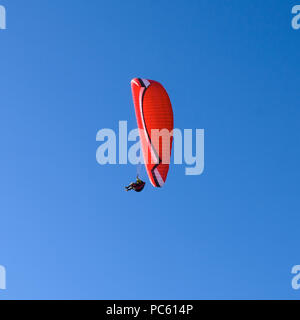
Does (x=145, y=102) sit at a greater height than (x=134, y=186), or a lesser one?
greater

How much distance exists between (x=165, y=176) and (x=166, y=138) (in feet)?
11.5

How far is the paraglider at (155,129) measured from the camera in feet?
193

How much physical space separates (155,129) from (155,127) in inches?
7.3

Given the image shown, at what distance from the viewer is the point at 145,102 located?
59938 mm

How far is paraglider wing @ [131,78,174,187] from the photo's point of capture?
58.8 meters

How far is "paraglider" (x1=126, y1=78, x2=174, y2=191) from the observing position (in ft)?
193

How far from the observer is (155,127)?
58.9 metres

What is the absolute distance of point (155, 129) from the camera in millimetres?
58906

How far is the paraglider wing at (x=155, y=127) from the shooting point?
5884 cm

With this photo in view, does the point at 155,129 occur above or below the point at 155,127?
below
